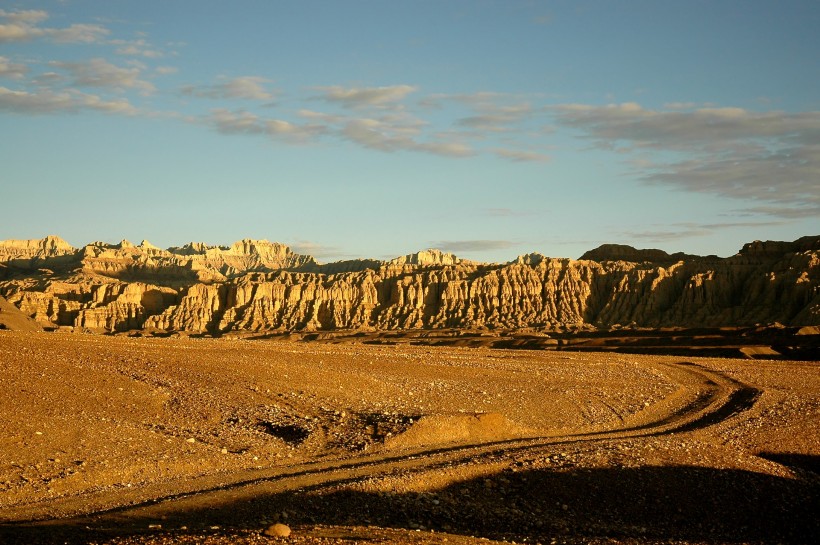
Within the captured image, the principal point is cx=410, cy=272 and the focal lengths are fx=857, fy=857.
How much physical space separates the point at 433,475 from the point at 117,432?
27.4 feet

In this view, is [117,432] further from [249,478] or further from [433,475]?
[433,475]

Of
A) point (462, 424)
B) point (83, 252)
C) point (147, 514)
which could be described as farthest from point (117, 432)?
point (83, 252)

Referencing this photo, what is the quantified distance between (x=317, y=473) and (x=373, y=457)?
249 cm

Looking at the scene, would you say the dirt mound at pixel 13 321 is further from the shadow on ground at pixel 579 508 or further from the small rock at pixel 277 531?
the small rock at pixel 277 531

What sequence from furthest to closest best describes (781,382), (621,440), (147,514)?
(781,382)
(621,440)
(147,514)

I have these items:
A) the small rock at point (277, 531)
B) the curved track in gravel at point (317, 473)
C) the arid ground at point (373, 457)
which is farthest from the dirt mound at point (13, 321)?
the small rock at point (277, 531)

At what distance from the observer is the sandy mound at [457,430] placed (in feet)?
76.2

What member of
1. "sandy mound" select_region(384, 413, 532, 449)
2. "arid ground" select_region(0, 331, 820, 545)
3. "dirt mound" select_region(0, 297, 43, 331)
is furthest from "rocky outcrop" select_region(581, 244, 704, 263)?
"sandy mound" select_region(384, 413, 532, 449)

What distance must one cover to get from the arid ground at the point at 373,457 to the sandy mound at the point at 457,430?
71 millimetres

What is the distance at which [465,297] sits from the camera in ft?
389

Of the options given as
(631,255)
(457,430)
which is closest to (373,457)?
(457,430)

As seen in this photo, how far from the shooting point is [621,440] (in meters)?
24.2

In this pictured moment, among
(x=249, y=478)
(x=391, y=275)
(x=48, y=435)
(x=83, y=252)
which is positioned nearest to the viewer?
(x=249, y=478)

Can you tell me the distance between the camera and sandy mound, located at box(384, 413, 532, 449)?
2323 centimetres
